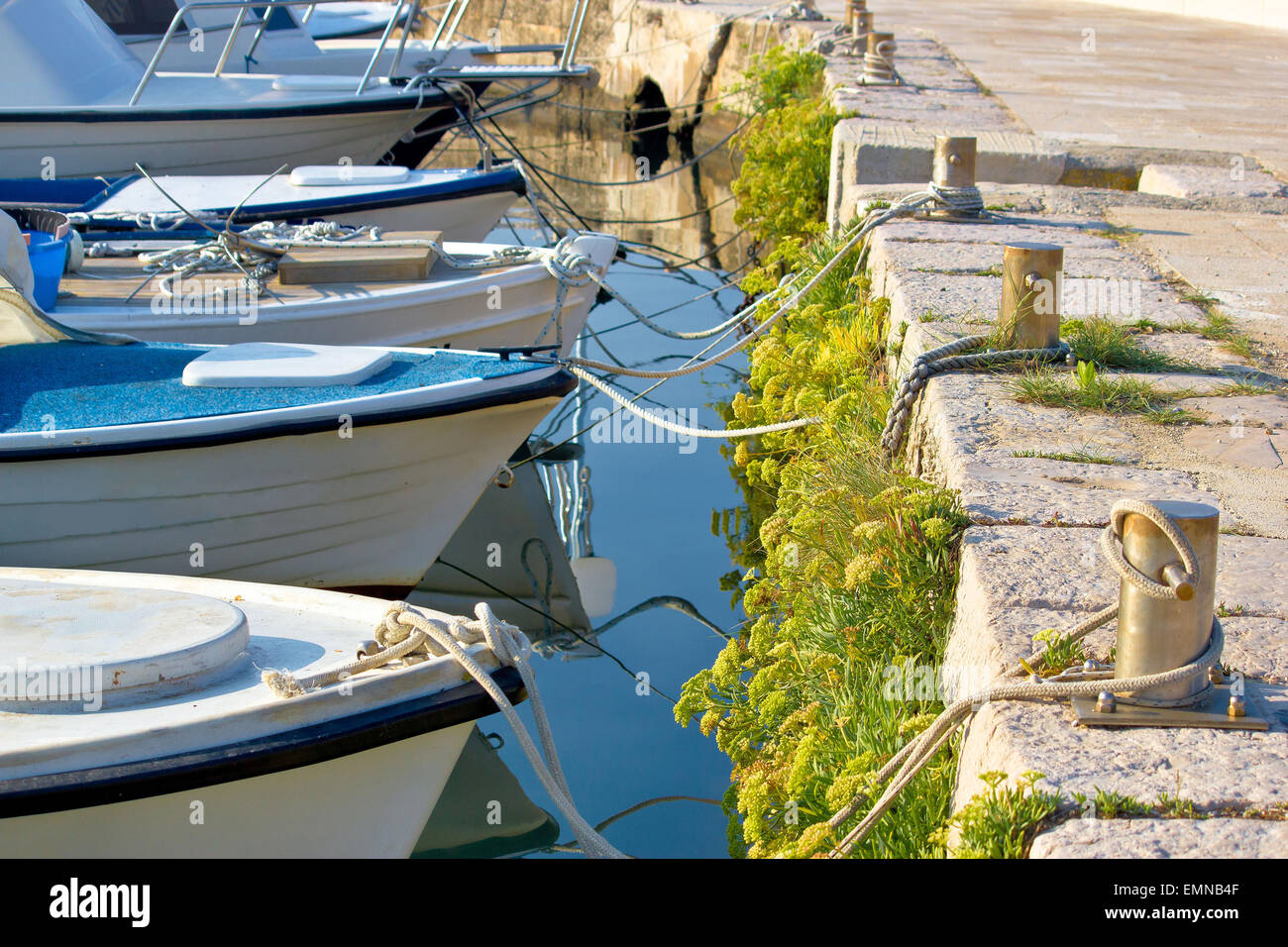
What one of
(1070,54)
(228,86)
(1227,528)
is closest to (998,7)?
(1070,54)

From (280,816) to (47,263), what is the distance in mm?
3407

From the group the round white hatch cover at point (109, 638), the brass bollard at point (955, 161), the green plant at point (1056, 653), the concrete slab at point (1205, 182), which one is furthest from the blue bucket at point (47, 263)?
the concrete slab at point (1205, 182)

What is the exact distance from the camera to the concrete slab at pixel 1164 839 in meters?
1.75

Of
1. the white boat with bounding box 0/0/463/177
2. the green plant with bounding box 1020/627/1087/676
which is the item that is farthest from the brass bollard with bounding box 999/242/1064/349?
the white boat with bounding box 0/0/463/177

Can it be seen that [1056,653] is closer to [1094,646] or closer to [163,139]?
[1094,646]

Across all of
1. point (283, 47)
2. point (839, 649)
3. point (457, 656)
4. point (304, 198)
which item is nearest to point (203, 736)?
point (457, 656)

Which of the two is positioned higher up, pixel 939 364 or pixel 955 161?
pixel 955 161

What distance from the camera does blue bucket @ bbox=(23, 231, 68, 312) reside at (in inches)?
197

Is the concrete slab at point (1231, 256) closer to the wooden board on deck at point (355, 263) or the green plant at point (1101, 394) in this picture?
the green plant at point (1101, 394)

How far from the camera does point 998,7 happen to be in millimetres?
16438

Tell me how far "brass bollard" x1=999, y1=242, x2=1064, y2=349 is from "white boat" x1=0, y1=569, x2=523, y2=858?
1753 mm

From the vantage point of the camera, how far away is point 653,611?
16.2 feet

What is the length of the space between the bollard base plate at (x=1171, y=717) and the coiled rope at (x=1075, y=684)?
17mm
